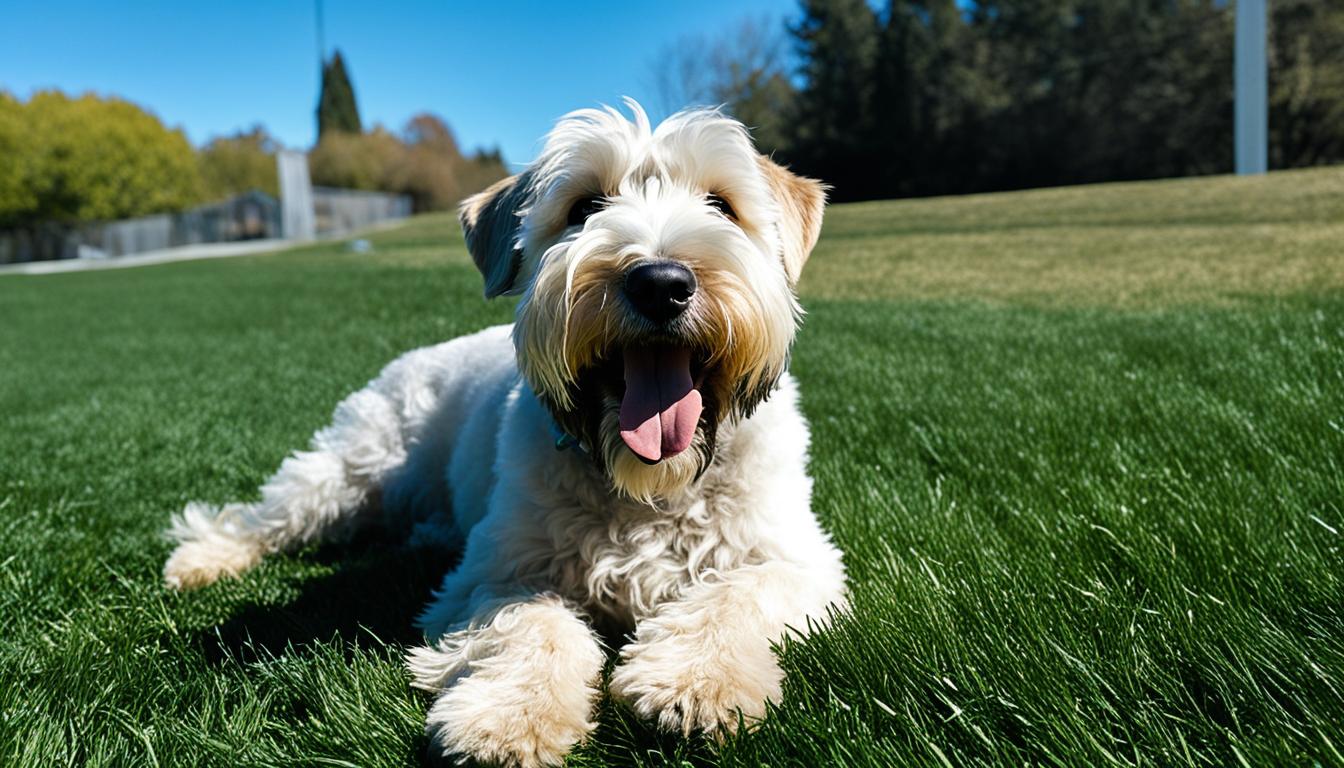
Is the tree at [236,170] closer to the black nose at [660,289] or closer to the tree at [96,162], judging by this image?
the tree at [96,162]

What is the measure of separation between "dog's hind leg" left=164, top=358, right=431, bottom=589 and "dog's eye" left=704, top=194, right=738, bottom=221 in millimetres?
1989

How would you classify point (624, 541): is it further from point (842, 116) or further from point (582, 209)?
point (842, 116)

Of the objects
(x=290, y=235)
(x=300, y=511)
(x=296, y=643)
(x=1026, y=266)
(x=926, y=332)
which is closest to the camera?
(x=296, y=643)

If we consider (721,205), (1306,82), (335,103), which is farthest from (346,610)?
(335,103)

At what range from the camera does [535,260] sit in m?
2.90

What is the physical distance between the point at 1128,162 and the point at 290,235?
178ft

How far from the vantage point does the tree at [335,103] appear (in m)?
102

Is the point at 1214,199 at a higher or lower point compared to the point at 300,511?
higher

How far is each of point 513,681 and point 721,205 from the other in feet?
5.48

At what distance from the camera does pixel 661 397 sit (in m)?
2.48

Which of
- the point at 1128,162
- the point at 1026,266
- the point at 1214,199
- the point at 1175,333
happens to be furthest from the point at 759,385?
the point at 1128,162

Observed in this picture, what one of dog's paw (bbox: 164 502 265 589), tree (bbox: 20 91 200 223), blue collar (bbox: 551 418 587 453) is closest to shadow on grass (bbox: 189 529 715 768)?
dog's paw (bbox: 164 502 265 589)

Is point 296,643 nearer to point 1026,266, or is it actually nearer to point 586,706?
point 586,706

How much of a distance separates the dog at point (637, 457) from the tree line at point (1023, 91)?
43613 millimetres
